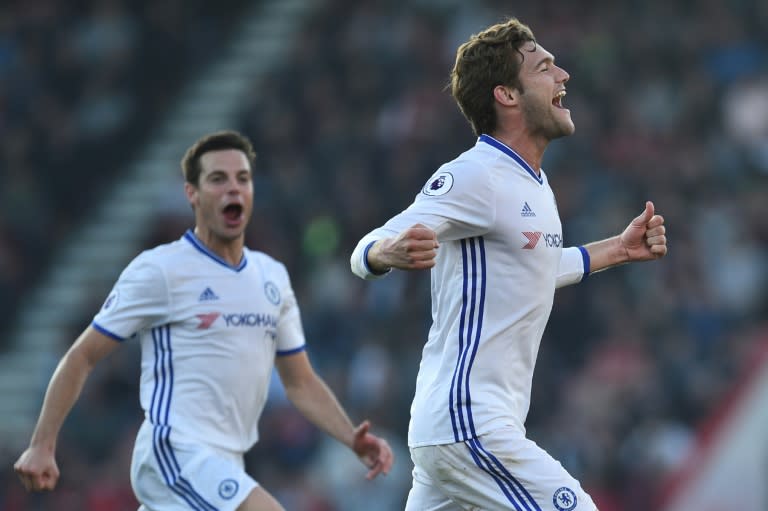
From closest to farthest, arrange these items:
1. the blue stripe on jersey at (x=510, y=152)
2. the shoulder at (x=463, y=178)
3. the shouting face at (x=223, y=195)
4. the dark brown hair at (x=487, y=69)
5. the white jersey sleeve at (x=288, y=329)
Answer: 1. the shoulder at (x=463, y=178)
2. the blue stripe on jersey at (x=510, y=152)
3. the dark brown hair at (x=487, y=69)
4. the shouting face at (x=223, y=195)
5. the white jersey sleeve at (x=288, y=329)

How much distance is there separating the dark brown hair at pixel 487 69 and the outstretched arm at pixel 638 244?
0.76 m

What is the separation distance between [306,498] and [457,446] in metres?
6.92

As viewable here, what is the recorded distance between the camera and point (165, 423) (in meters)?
6.94

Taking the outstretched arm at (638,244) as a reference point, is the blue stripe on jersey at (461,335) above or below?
below

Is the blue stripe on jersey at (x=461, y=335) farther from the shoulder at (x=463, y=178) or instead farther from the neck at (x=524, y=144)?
the neck at (x=524, y=144)

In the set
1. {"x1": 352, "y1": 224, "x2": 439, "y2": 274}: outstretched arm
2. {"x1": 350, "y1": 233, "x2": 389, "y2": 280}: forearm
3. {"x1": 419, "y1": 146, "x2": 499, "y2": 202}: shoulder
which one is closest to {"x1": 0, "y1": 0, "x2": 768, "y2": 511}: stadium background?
{"x1": 419, "y1": 146, "x2": 499, "y2": 202}: shoulder

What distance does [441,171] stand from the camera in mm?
5742

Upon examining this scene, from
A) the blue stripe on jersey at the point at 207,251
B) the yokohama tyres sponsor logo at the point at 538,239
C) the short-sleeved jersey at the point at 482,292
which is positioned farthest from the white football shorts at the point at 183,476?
the yokohama tyres sponsor logo at the point at 538,239

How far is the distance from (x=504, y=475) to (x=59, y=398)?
7.25 feet

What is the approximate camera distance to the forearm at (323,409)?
734 centimetres

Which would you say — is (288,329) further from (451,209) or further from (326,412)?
(451,209)

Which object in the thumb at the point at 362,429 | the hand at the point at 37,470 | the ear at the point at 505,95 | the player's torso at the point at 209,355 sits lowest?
the hand at the point at 37,470

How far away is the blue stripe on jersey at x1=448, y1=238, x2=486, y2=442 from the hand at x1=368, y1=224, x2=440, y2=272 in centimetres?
54

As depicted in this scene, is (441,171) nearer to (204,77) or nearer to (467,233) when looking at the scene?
(467,233)
